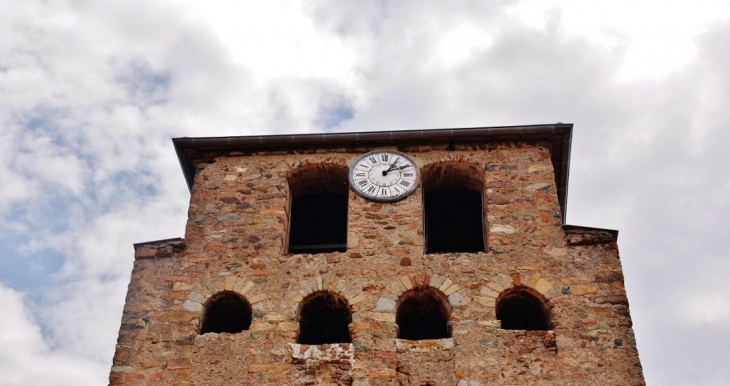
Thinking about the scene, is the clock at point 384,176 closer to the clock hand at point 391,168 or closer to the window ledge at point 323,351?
the clock hand at point 391,168

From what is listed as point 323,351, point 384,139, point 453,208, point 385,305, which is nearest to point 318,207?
point 384,139

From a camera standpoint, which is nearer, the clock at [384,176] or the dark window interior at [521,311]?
Result: the dark window interior at [521,311]

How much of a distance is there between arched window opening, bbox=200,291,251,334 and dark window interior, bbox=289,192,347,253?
3.02 metres

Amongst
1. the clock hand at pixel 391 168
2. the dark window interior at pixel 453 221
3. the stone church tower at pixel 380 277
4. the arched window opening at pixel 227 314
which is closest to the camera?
the stone church tower at pixel 380 277

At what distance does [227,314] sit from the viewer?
14.5 metres

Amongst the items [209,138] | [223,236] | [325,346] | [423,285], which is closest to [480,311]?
[423,285]

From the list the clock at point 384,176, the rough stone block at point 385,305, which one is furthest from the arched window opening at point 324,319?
the clock at point 384,176

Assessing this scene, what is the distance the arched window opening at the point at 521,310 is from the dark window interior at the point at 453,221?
2741 millimetres

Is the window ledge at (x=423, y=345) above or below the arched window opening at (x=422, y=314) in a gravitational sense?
below

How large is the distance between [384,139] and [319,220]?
6.85 ft

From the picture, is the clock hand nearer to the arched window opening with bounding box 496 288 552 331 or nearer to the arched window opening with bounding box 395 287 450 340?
the arched window opening with bounding box 395 287 450 340

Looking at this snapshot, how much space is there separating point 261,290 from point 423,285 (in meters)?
2.36

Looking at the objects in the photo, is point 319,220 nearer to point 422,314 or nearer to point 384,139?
point 384,139

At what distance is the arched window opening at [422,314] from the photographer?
14.0 metres
